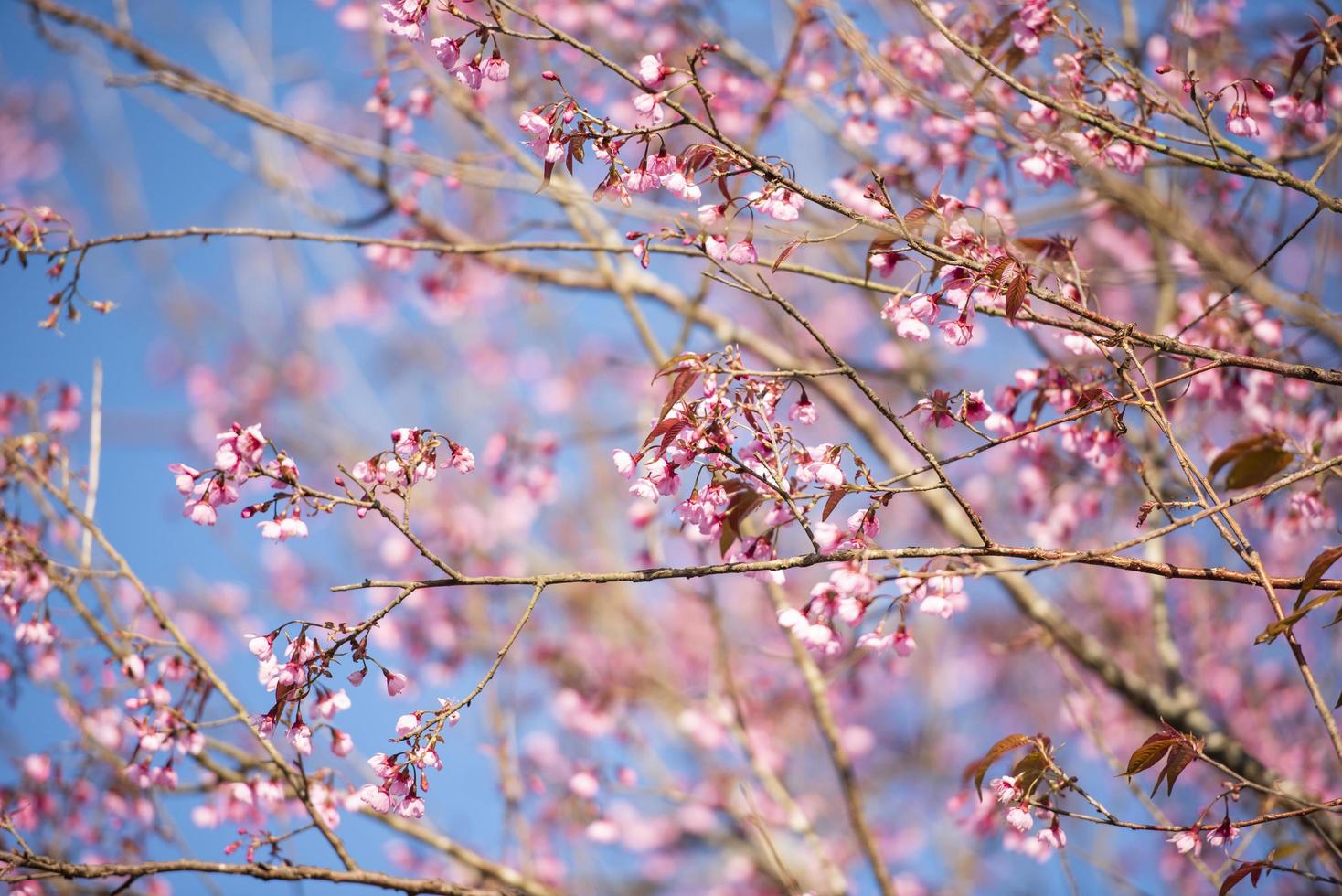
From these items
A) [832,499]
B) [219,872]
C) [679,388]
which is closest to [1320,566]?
[832,499]

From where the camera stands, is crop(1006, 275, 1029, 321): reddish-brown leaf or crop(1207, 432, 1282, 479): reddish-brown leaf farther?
crop(1207, 432, 1282, 479): reddish-brown leaf

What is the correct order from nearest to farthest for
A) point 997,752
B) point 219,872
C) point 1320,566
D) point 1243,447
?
1. point 1320,566
2. point 997,752
3. point 219,872
4. point 1243,447

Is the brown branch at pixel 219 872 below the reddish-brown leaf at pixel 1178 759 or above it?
above

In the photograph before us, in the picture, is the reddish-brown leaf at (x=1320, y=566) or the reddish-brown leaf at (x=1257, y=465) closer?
the reddish-brown leaf at (x=1320, y=566)

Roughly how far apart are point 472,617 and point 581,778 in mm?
1527

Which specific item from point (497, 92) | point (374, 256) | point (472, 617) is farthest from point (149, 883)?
point (497, 92)

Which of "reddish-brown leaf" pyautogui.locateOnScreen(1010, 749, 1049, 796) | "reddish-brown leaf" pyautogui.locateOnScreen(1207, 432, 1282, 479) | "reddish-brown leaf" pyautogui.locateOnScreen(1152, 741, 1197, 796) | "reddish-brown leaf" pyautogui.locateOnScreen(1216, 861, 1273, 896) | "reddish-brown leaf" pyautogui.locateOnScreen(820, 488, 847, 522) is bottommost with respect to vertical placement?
"reddish-brown leaf" pyautogui.locateOnScreen(1216, 861, 1273, 896)

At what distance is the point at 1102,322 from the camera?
1.69 meters

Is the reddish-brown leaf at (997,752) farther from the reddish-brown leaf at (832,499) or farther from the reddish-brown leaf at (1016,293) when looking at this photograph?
the reddish-brown leaf at (1016,293)

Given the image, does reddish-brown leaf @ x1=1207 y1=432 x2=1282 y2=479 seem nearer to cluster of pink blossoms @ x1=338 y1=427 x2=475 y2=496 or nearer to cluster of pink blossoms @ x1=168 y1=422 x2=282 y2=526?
cluster of pink blossoms @ x1=338 y1=427 x2=475 y2=496

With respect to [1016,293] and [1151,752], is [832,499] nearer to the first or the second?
[1016,293]

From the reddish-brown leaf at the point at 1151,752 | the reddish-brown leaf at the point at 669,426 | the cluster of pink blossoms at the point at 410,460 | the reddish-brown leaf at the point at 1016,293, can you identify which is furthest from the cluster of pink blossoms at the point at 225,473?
the reddish-brown leaf at the point at 1151,752

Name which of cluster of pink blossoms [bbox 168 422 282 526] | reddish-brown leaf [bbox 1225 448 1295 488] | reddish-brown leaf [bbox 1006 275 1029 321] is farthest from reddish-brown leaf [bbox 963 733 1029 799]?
cluster of pink blossoms [bbox 168 422 282 526]

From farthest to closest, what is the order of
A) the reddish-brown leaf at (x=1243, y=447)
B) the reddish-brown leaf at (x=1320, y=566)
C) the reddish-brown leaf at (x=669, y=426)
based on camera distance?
the reddish-brown leaf at (x=1243, y=447) → the reddish-brown leaf at (x=669, y=426) → the reddish-brown leaf at (x=1320, y=566)
